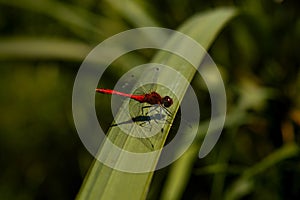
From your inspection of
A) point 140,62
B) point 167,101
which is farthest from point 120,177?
point 140,62

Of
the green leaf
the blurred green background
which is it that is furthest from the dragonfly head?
the blurred green background

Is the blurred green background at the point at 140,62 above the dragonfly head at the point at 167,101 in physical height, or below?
above

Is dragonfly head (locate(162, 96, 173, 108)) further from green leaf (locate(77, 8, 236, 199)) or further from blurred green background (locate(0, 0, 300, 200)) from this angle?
blurred green background (locate(0, 0, 300, 200))

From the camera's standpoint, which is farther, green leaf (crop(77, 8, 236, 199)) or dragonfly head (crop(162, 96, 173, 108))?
dragonfly head (crop(162, 96, 173, 108))

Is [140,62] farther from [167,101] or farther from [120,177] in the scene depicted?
[120,177]

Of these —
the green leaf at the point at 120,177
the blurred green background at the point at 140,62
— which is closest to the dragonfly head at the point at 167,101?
the green leaf at the point at 120,177

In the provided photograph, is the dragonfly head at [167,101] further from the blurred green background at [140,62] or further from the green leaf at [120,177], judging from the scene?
the blurred green background at [140,62]

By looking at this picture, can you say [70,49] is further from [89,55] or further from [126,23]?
[126,23]
